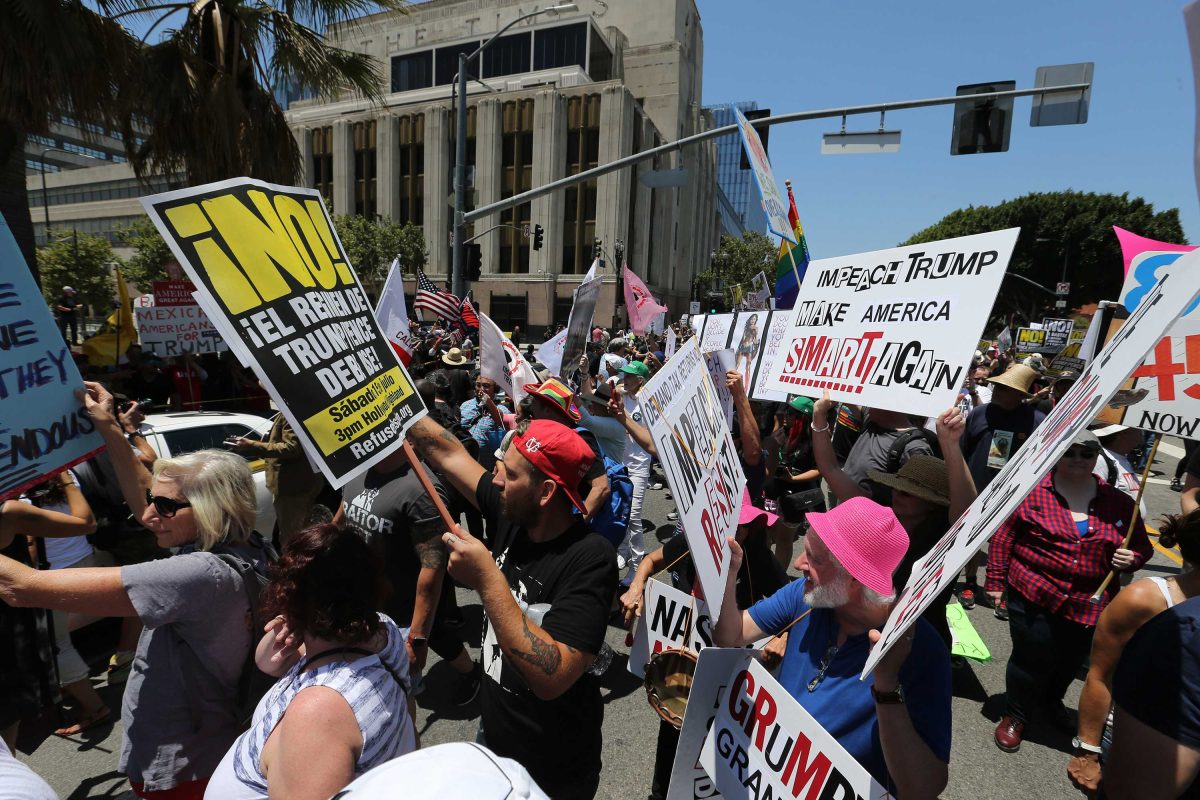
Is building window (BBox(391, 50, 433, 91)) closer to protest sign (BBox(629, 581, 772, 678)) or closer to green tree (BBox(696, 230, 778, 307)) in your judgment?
green tree (BBox(696, 230, 778, 307))

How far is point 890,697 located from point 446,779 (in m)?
1.19

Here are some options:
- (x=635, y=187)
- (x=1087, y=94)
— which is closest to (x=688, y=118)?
(x=635, y=187)

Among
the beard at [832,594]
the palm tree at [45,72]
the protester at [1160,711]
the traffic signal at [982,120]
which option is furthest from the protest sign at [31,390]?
the traffic signal at [982,120]

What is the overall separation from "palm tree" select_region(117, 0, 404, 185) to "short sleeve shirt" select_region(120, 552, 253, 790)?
25.6ft

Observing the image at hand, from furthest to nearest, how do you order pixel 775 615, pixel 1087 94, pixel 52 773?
pixel 1087 94, pixel 52 773, pixel 775 615

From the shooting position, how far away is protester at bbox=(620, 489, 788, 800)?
2.65 m

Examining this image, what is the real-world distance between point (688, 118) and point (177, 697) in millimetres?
61337

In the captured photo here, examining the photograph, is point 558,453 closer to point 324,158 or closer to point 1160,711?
point 1160,711

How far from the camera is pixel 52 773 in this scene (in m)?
3.03

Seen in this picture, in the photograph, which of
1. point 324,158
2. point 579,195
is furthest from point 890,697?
point 324,158

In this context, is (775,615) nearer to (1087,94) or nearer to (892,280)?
(892,280)

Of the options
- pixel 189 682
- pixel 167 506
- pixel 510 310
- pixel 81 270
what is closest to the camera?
pixel 189 682

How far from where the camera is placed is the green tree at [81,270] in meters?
33.2

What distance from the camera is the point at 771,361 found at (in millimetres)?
5355
